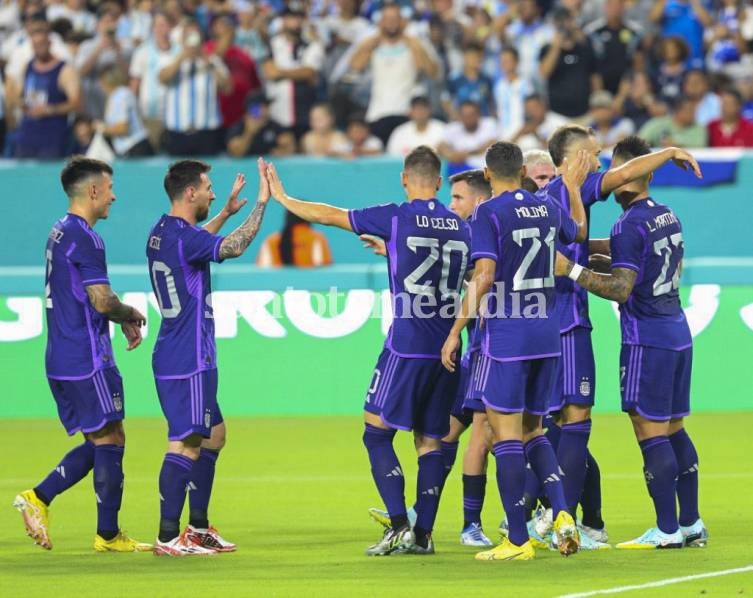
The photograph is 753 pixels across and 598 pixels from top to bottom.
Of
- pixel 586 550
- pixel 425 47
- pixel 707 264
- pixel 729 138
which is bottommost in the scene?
pixel 586 550

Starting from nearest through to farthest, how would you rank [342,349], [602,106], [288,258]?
[342,349], [288,258], [602,106]

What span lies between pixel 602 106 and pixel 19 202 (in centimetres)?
676

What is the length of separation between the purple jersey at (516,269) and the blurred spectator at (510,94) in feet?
32.3

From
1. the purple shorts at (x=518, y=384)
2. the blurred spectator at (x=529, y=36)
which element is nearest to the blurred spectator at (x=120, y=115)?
the blurred spectator at (x=529, y=36)

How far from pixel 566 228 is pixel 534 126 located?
9.09 metres

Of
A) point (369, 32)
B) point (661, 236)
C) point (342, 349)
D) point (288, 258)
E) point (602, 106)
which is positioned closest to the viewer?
point (661, 236)

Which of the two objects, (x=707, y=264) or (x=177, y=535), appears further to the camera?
(x=707, y=264)

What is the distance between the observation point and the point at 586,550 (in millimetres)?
8859

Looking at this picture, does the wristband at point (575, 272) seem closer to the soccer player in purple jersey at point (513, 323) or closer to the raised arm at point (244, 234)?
the soccer player in purple jersey at point (513, 323)

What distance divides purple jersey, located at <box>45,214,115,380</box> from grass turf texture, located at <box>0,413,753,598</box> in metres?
1.10

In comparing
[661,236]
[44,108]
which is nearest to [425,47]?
[44,108]

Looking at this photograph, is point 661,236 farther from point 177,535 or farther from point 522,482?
point 177,535

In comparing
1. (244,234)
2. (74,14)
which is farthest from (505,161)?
(74,14)

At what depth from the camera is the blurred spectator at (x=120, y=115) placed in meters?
18.8
